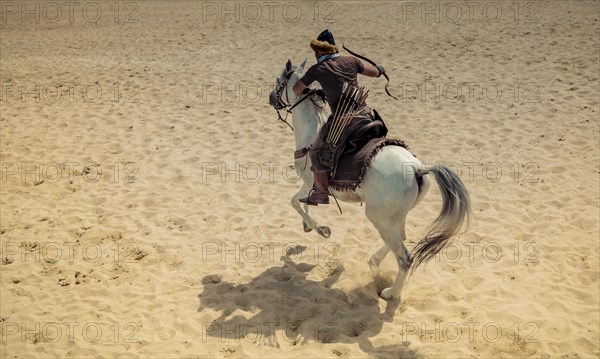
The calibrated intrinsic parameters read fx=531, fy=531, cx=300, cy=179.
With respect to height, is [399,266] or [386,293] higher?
[399,266]

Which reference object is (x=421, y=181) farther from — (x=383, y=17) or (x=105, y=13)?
(x=105, y=13)

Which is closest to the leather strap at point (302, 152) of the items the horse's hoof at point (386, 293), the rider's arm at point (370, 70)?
the rider's arm at point (370, 70)

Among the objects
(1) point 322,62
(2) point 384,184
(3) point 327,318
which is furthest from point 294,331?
(1) point 322,62

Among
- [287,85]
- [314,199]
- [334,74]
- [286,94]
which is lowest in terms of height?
[314,199]

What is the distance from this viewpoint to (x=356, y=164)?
6.40 meters

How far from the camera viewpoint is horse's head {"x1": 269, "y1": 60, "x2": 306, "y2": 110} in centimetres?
701

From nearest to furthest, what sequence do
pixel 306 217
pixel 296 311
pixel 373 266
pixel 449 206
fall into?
1. pixel 449 206
2. pixel 296 311
3. pixel 373 266
4. pixel 306 217

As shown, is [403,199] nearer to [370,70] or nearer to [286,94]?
[370,70]

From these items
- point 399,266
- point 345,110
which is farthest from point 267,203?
point 399,266

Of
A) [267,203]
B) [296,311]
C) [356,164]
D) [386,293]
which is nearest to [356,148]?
[356,164]

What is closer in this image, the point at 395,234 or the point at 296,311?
the point at 395,234

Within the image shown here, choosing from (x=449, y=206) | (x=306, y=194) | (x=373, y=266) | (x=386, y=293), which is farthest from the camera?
(x=306, y=194)

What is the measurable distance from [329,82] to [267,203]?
3359 millimetres

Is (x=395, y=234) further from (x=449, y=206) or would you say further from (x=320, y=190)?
(x=320, y=190)
